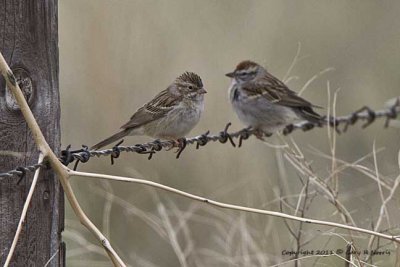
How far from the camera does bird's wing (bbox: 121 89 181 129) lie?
688cm

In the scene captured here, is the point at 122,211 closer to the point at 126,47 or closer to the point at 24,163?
the point at 126,47

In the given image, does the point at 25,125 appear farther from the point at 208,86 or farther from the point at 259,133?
the point at 208,86

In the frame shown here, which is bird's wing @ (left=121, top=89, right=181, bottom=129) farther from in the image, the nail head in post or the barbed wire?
the nail head in post

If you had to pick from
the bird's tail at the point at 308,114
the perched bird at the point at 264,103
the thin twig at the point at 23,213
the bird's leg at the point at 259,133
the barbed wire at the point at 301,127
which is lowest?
the thin twig at the point at 23,213

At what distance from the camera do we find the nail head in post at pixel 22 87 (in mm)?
4000

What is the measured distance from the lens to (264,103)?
527 centimetres

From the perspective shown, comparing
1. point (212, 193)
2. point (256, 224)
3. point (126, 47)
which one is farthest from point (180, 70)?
point (256, 224)

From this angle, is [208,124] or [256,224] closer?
[256,224]

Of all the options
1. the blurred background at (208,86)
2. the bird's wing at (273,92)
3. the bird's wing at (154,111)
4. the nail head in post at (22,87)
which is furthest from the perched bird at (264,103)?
the blurred background at (208,86)

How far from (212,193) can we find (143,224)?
729 millimetres

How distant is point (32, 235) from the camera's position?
13.4 feet

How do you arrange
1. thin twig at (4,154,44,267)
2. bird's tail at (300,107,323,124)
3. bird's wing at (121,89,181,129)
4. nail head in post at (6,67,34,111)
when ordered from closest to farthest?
thin twig at (4,154,44,267), nail head in post at (6,67,34,111), bird's tail at (300,107,323,124), bird's wing at (121,89,181,129)

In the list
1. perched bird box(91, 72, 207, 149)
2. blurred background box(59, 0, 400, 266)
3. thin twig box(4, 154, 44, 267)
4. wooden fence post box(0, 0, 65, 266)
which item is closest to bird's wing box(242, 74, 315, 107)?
perched bird box(91, 72, 207, 149)

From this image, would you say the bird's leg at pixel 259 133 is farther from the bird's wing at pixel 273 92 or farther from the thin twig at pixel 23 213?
the thin twig at pixel 23 213
